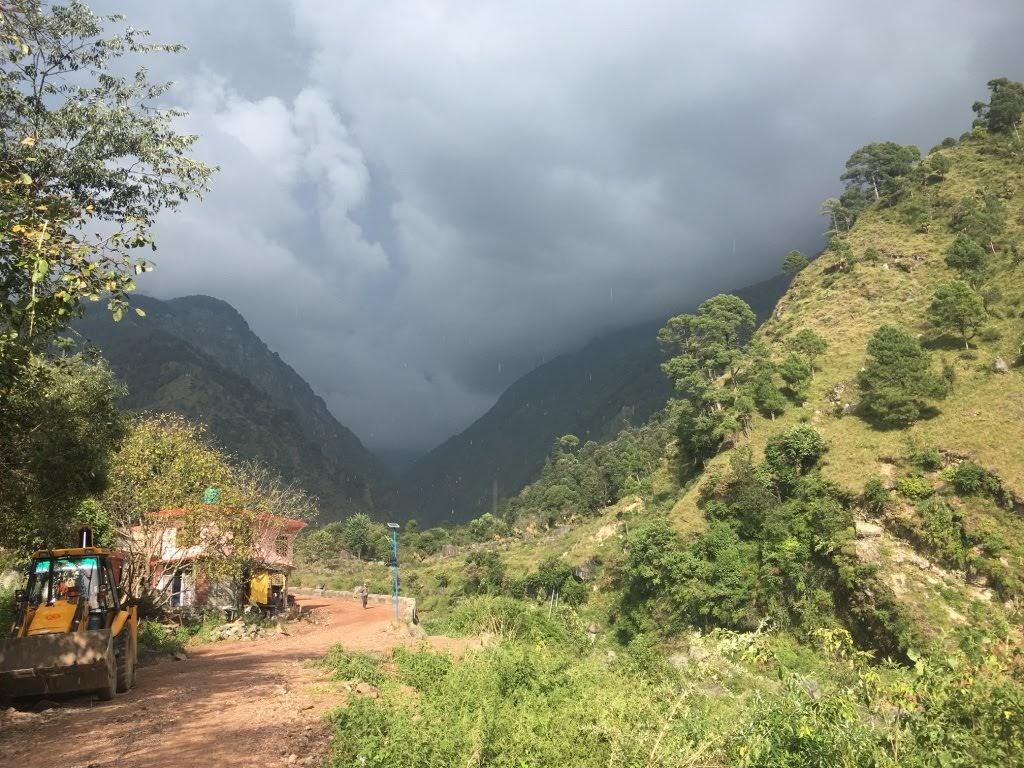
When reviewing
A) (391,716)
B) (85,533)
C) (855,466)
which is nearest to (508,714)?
(391,716)

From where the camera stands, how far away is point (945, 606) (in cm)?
2897

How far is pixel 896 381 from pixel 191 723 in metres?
47.0

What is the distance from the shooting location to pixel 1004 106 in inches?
2943

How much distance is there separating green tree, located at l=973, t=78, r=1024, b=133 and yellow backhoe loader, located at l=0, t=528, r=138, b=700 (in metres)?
104

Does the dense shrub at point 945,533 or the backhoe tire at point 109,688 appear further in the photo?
the dense shrub at point 945,533

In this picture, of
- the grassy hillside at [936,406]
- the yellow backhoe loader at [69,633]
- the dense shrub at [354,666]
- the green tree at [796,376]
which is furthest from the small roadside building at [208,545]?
the green tree at [796,376]

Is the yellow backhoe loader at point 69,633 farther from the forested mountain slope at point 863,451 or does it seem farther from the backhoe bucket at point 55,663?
the forested mountain slope at point 863,451

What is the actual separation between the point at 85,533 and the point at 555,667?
11373 mm

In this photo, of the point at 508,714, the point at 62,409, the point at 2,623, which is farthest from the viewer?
the point at 2,623

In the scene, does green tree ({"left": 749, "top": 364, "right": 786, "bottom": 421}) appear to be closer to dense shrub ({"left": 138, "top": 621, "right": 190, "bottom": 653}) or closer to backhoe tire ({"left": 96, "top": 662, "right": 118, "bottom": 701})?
dense shrub ({"left": 138, "top": 621, "right": 190, "bottom": 653})

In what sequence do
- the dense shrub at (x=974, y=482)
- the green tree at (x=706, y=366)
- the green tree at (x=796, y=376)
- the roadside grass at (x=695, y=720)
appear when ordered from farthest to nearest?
1. the green tree at (x=706, y=366)
2. the green tree at (x=796, y=376)
3. the dense shrub at (x=974, y=482)
4. the roadside grass at (x=695, y=720)

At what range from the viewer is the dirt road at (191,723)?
7.34 meters

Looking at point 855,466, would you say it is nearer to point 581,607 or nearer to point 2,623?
point 581,607

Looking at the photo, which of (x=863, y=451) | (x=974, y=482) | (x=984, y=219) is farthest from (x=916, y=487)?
(x=984, y=219)
